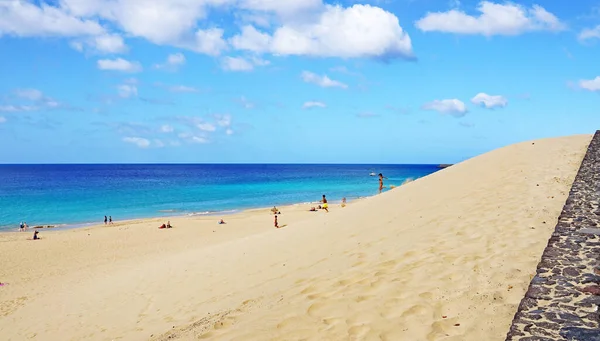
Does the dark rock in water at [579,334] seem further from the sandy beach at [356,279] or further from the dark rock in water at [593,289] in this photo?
the dark rock in water at [593,289]

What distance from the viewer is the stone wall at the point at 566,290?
13.8 ft

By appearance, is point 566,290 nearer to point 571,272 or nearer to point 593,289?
point 593,289

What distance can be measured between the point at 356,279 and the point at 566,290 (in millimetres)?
2892

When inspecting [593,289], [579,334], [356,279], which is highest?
[593,289]

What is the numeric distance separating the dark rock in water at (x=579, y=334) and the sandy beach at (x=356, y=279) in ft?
2.14

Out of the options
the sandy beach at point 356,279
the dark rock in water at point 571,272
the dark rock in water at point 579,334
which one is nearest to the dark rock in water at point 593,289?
the dark rock in water at point 571,272

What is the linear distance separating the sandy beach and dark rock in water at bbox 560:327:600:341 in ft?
2.14

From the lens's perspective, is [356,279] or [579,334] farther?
[356,279]

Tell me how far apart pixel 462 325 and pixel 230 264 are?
301 inches

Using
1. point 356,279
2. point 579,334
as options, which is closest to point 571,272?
point 579,334

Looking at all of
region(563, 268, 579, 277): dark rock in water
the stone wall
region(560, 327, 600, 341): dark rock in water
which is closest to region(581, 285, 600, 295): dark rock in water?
the stone wall

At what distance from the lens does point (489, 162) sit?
63.0 ft

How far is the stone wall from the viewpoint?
422 centimetres

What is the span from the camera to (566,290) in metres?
5.14
